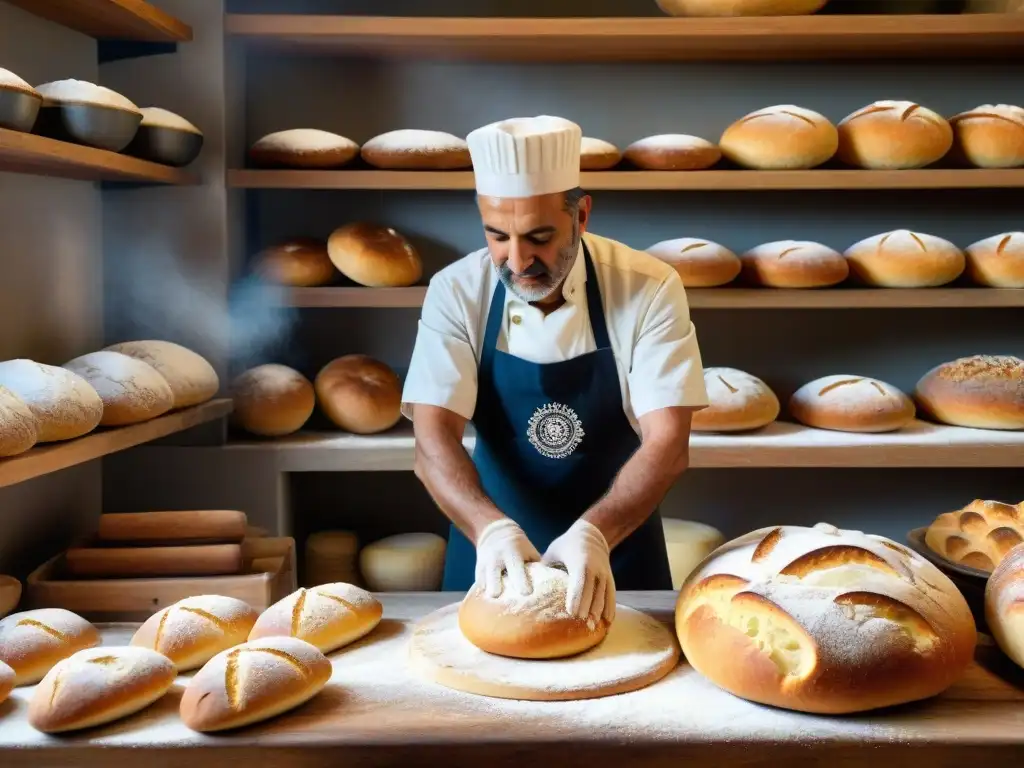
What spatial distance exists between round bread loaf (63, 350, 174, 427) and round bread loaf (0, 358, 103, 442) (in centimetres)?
15

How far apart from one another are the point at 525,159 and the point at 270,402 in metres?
1.50

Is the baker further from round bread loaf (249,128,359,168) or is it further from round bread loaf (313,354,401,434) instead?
round bread loaf (249,128,359,168)

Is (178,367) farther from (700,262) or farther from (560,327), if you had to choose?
(700,262)

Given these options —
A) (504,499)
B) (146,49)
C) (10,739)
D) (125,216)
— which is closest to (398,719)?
(10,739)

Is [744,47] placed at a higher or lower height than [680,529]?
higher

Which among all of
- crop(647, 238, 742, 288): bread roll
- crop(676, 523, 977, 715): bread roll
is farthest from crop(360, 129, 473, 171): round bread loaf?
crop(676, 523, 977, 715): bread roll

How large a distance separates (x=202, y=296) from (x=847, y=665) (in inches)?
91.2

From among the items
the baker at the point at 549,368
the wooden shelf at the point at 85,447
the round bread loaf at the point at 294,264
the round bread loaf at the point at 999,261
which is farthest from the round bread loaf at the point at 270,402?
the round bread loaf at the point at 999,261

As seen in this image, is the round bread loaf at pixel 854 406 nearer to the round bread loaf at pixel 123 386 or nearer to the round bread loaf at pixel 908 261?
the round bread loaf at pixel 908 261

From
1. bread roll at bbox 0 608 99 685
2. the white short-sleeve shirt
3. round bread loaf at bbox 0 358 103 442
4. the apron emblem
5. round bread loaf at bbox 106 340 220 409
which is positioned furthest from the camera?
round bread loaf at bbox 106 340 220 409

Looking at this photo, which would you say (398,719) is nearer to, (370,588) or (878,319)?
(370,588)

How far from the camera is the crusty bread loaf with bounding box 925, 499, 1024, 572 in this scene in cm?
160

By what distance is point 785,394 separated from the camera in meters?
3.43

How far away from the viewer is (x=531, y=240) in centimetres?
173
